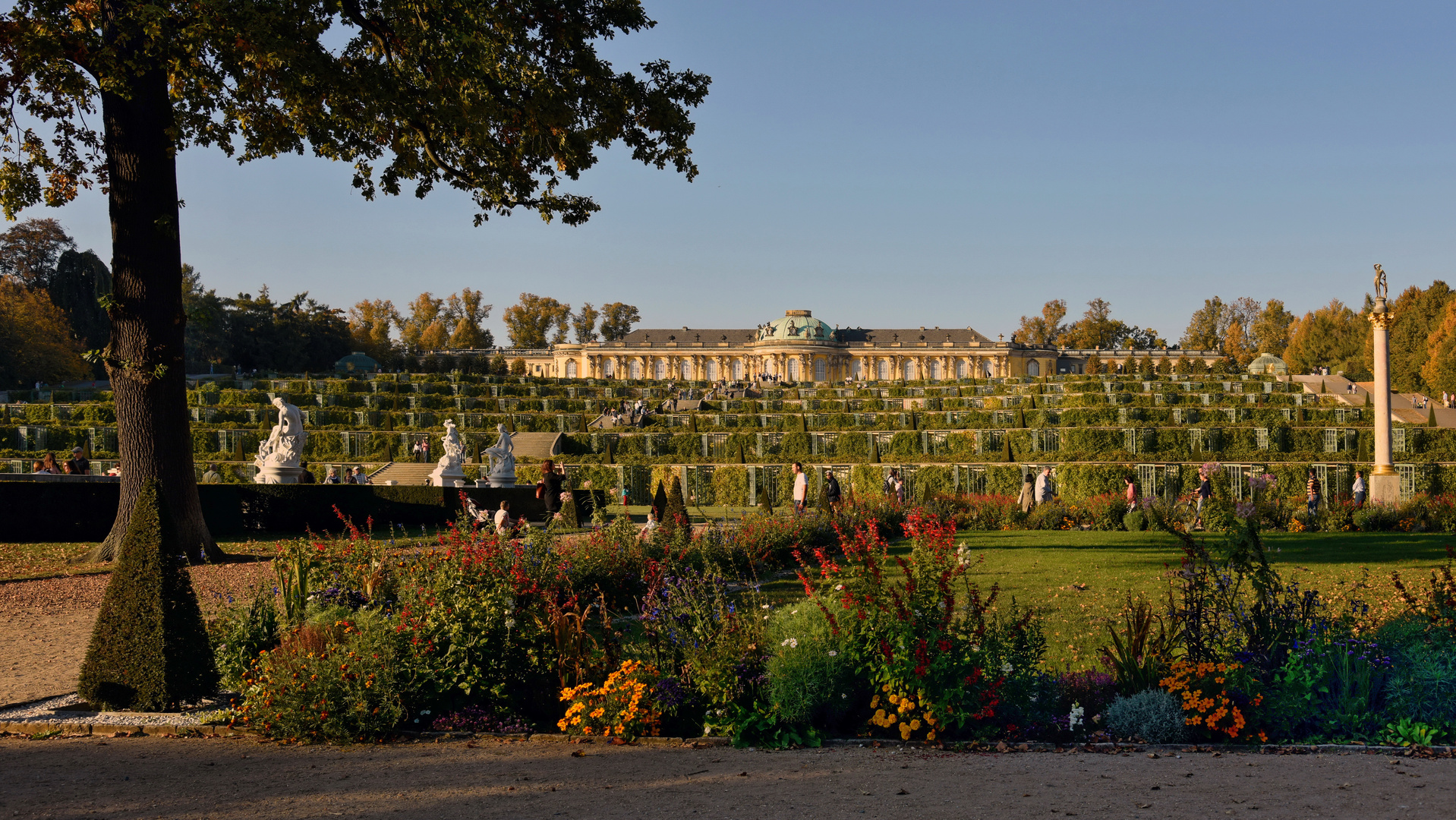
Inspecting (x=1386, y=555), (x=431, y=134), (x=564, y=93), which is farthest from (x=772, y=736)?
(x=1386, y=555)

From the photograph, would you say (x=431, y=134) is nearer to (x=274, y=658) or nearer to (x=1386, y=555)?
(x=274, y=658)

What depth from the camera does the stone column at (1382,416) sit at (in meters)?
20.8

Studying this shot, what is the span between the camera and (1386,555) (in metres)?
13.9

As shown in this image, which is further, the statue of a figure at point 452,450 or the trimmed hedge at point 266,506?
the statue of a figure at point 452,450

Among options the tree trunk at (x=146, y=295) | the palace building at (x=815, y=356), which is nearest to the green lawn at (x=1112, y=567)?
the tree trunk at (x=146, y=295)

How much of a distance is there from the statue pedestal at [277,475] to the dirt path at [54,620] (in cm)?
793

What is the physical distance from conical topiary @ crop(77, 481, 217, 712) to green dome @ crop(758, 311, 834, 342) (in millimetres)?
117200

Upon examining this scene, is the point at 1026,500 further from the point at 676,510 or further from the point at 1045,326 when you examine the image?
the point at 1045,326

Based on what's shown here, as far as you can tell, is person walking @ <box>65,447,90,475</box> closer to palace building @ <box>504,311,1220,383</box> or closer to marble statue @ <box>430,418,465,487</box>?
marble statue @ <box>430,418,465,487</box>

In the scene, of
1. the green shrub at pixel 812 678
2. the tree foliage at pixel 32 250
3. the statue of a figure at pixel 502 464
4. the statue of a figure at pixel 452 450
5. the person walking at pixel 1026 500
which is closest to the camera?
the green shrub at pixel 812 678

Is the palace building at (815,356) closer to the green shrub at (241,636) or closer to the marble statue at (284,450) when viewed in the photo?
the marble statue at (284,450)

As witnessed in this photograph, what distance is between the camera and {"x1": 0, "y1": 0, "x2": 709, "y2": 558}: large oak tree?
1070cm

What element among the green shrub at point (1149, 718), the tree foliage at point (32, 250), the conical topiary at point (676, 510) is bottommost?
the green shrub at point (1149, 718)

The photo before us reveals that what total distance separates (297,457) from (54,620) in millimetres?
11368
